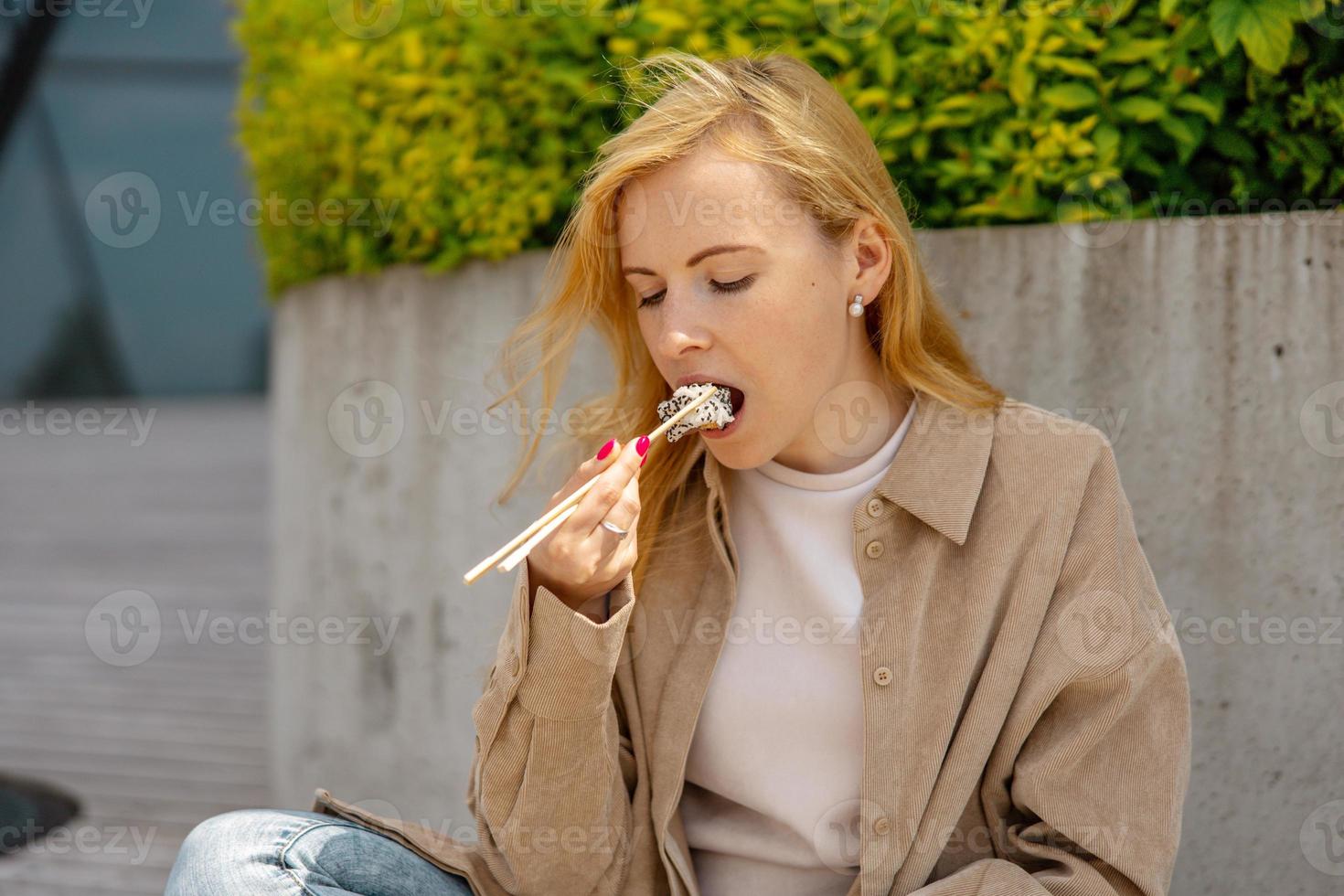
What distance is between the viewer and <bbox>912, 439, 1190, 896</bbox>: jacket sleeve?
1711mm

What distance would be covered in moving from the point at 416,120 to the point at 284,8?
75 cm

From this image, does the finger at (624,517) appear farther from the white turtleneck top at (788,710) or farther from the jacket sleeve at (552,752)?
the white turtleneck top at (788,710)

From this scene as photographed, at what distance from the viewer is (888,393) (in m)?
2.03

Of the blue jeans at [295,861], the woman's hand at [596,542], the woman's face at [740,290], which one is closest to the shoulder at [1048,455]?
the woman's face at [740,290]

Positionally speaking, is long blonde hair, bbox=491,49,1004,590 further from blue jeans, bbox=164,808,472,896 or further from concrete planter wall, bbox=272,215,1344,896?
blue jeans, bbox=164,808,472,896

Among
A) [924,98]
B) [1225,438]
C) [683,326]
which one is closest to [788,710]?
[683,326]

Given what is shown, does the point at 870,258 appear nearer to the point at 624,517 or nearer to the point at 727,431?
the point at 727,431

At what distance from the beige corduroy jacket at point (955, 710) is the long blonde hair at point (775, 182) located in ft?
0.43

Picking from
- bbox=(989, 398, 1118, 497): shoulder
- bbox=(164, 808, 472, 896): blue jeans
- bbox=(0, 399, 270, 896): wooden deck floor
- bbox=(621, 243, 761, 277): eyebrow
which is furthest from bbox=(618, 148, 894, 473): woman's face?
bbox=(0, 399, 270, 896): wooden deck floor

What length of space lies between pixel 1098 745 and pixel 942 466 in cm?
42

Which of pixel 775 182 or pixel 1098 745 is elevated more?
pixel 775 182

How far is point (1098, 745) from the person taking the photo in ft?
5.71

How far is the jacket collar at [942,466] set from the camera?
1.85 metres

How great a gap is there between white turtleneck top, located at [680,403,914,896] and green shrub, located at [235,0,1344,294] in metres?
0.67
